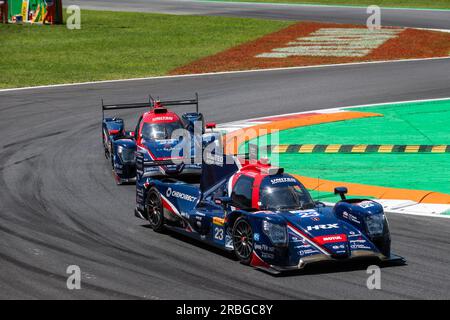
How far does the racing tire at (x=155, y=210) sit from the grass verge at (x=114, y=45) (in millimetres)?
21638

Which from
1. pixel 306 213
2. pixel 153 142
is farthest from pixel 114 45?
pixel 306 213

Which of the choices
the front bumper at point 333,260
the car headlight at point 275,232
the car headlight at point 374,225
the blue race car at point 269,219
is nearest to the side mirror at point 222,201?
the blue race car at point 269,219

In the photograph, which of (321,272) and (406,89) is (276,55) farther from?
(321,272)

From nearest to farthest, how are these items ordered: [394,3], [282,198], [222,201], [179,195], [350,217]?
[350,217] → [282,198] → [222,201] → [179,195] → [394,3]

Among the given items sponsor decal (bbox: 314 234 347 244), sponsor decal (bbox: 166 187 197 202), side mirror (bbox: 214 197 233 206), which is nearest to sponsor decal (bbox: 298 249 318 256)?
sponsor decal (bbox: 314 234 347 244)

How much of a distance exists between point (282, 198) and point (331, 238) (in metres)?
1.32

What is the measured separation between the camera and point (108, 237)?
18500 mm

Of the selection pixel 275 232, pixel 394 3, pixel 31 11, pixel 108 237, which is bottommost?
pixel 108 237

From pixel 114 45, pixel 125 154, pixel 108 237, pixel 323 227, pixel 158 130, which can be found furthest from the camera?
pixel 114 45

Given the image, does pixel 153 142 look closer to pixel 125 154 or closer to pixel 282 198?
pixel 125 154

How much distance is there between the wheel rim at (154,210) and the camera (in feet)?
62.8

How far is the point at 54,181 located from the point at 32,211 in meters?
3.31

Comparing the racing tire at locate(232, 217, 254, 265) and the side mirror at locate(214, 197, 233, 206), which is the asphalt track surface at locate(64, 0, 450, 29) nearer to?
the side mirror at locate(214, 197, 233, 206)

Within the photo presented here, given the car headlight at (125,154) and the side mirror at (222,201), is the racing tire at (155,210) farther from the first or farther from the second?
the car headlight at (125,154)
